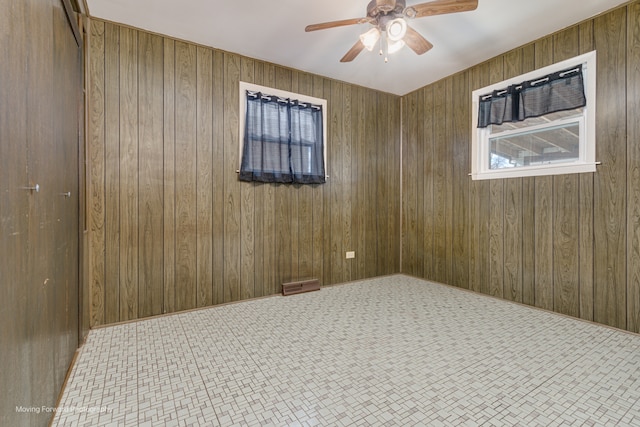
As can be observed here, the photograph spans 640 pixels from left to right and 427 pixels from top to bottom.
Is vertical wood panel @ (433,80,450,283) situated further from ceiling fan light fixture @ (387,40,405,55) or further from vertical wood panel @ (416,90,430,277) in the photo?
ceiling fan light fixture @ (387,40,405,55)

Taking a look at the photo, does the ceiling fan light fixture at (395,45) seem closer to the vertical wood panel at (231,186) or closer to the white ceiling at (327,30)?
the white ceiling at (327,30)

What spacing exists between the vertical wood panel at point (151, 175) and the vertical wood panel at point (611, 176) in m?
4.01

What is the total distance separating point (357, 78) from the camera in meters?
3.82

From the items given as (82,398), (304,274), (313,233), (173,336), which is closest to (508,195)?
(313,233)

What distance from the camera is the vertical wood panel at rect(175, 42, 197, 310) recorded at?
2.89 m

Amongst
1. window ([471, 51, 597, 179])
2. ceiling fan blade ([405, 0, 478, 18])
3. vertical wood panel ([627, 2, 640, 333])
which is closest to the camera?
ceiling fan blade ([405, 0, 478, 18])

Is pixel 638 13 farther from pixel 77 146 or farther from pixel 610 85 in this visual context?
pixel 77 146

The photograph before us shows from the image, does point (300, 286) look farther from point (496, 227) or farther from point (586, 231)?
point (586, 231)

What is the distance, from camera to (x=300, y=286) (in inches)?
138

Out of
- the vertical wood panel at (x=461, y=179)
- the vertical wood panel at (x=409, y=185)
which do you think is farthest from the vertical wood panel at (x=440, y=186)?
the vertical wood panel at (x=409, y=185)

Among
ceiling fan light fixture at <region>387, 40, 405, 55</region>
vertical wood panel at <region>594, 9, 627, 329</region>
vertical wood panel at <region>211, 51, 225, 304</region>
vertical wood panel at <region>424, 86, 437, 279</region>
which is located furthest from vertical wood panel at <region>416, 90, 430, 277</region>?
vertical wood panel at <region>211, 51, 225, 304</region>

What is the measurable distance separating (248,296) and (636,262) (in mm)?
3542

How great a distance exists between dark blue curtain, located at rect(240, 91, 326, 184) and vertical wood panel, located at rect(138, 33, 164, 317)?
2.75 ft

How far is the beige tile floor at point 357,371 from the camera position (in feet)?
4.78
